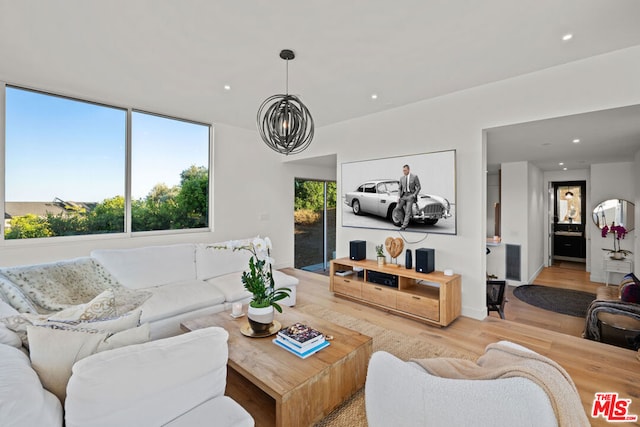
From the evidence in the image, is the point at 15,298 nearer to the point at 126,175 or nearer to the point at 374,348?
the point at 126,175

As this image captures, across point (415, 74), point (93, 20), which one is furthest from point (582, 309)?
point (93, 20)

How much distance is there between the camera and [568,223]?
24.6 feet

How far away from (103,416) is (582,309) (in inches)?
231

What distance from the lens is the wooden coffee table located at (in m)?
1.63

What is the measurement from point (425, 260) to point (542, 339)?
4.37 feet

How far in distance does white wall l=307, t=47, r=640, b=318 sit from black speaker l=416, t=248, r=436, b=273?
0.74 ft

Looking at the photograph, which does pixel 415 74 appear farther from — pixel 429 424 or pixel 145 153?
pixel 145 153

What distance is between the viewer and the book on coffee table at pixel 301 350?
193cm

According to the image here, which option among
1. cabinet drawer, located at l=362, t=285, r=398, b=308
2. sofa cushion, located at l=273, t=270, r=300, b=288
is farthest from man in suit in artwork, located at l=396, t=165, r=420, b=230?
sofa cushion, located at l=273, t=270, r=300, b=288

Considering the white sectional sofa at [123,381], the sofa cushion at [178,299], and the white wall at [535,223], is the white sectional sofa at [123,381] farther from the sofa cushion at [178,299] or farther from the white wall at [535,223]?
the white wall at [535,223]

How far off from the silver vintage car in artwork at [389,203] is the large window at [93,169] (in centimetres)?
272

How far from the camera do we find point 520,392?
867 mm

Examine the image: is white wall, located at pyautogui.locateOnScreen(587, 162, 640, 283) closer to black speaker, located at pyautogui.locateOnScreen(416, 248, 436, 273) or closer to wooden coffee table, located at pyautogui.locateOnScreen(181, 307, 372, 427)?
black speaker, located at pyautogui.locateOnScreen(416, 248, 436, 273)

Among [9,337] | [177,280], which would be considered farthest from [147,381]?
[177,280]
